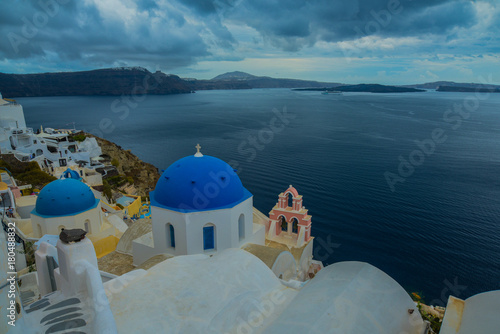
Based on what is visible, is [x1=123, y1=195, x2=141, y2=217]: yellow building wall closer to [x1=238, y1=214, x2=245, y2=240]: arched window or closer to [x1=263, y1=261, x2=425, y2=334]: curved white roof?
[x1=238, y1=214, x2=245, y2=240]: arched window

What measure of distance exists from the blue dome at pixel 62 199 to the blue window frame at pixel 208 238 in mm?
8961

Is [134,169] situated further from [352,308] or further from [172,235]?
[352,308]

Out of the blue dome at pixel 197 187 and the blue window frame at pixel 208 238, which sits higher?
the blue dome at pixel 197 187

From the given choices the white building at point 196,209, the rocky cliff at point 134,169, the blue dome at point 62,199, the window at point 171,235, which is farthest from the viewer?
the rocky cliff at point 134,169

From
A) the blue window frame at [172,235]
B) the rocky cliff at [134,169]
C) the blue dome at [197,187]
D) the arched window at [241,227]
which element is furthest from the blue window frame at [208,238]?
the rocky cliff at [134,169]

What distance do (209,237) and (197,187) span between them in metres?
2.45

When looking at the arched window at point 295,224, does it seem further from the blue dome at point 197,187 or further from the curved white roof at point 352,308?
the curved white roof at point 352,308

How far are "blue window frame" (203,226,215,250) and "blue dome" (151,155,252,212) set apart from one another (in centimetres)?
109

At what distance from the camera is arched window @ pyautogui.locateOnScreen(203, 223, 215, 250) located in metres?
14.3

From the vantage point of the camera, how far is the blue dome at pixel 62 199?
17.8 m

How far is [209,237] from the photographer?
14.4 m

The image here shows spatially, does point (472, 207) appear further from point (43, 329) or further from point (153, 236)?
point (43, 329)

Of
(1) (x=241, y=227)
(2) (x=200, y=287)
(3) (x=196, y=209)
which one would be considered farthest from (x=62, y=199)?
(2) (x=200, y=287)

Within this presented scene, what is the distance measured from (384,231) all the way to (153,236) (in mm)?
24090
